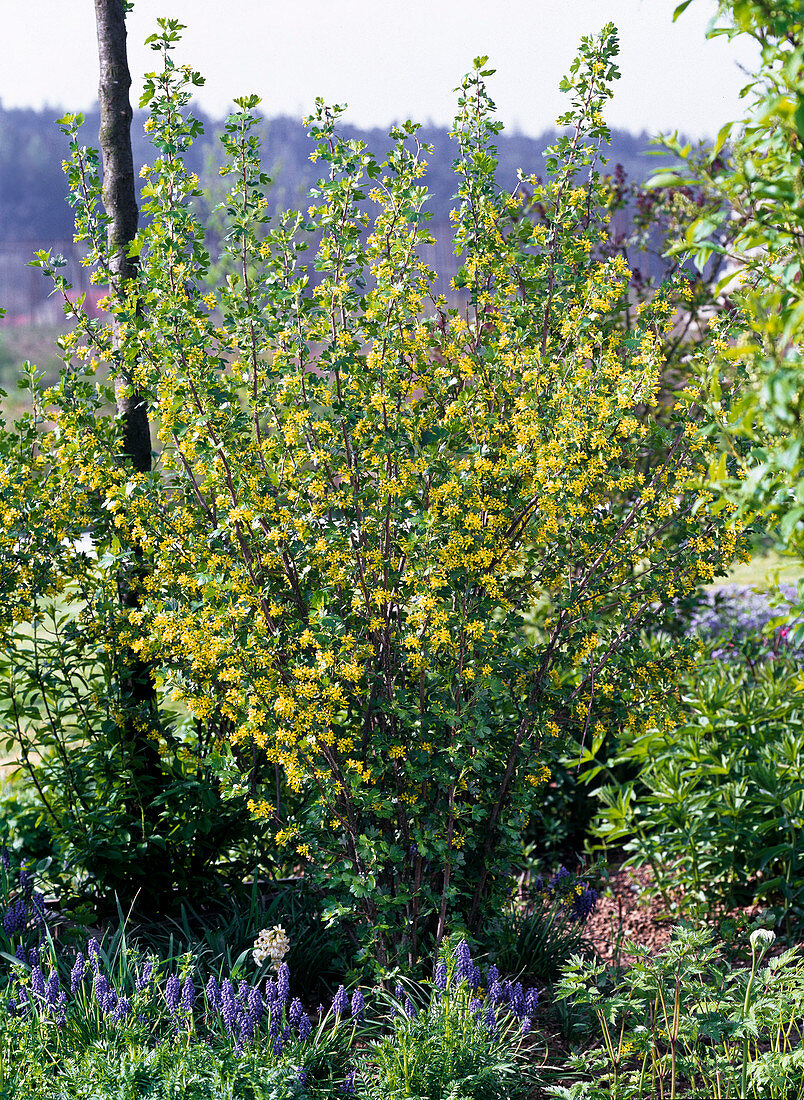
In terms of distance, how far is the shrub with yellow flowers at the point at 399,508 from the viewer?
2.86 metres

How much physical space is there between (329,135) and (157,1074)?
2.68 metres

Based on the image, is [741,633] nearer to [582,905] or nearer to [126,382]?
[582,905]

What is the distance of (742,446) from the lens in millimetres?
2844

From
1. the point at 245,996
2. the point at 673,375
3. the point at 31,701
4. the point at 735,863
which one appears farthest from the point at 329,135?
Result: the point at 673,375

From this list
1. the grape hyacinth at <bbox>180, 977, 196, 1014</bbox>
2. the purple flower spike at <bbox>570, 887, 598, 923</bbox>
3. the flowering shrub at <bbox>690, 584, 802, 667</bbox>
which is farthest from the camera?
the flowering shrub at <bbox>690, 584, 802, 667</bbox>

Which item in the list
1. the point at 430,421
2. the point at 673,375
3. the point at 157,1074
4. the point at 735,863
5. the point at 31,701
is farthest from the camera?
the point at 673,375

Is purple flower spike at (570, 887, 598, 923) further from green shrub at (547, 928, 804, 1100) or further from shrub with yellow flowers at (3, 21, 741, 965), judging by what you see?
green shrub at (547, 928, 804, 1100)

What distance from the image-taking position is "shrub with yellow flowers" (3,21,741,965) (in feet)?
9.39

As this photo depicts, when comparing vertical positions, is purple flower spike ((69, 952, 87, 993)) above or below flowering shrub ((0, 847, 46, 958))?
above

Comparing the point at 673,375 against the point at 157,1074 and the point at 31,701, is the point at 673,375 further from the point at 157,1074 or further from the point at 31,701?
the point at 157,1074

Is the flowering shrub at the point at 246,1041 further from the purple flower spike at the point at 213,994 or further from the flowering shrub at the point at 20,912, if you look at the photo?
the flowering shrub at the point at 20,912

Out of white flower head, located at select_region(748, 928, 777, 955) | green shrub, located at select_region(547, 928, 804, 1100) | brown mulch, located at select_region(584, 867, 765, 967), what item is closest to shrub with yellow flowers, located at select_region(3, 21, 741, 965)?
green shrub, located at select_region(547, 928, 804, 1100)

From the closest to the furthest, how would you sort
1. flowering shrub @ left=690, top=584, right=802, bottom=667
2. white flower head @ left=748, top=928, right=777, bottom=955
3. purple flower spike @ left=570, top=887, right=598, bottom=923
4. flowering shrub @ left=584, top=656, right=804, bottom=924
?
white flower head @ left=748, top=928, right=777, bottom=955
purple flower spike @ left=570, top=887, right=598, bottom=923
flowering shrub @ left=584, top=656, right=804, bottom=924
flowering shrub @ left=690, top=584, right=802, bottom=667

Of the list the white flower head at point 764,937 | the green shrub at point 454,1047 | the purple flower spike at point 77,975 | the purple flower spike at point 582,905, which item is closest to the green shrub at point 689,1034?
the white flower head at point 764,937
